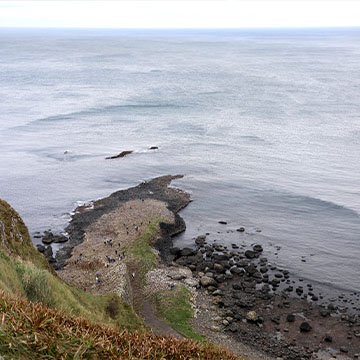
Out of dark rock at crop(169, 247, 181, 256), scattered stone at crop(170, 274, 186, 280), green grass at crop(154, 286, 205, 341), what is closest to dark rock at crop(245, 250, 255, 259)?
dark rock at crop(169, 247, 181, 256)

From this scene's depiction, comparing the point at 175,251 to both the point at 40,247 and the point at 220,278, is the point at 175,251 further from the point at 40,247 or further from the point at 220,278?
the point at 40,247

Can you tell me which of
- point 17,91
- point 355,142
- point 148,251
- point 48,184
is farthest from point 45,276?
point 17,91

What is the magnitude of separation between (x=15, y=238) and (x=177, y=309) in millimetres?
17367

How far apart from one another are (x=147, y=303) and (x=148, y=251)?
945 centimetres

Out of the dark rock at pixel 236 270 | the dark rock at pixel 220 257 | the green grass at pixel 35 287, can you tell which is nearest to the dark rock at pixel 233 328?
the dark rock at pixel 236 270

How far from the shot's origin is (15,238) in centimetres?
2772

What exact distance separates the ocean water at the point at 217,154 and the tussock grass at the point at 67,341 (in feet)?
115

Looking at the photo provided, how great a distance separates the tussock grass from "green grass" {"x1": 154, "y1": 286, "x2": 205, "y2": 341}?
2287 cm

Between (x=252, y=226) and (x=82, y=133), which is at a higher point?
(x=82, y=133)

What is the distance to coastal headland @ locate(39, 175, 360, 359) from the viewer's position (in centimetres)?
3603

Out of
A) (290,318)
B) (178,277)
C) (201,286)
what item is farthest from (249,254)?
(290,318)

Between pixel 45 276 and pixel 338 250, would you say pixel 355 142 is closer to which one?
pixel 338 250

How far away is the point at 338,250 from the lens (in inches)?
2057

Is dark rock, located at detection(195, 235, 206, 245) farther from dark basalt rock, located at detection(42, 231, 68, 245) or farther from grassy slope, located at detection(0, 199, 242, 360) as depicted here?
grassy slope, located at detection(0, 199, 242, 360)
